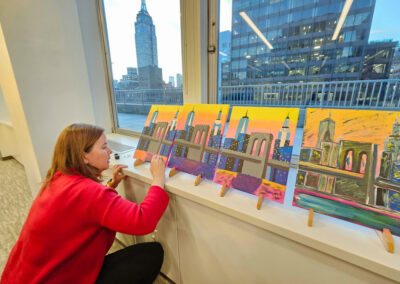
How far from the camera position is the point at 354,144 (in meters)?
A: 0.59

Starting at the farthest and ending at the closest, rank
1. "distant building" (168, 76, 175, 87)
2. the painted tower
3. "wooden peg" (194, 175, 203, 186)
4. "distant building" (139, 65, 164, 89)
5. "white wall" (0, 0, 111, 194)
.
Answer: "distant building" (139, 65, 164, 89), "distant building" (168, 76, 175, 87), "white wall" (0, 0, 111, 194), "wooden peg" (194, 175, 203, 186), the painted tower

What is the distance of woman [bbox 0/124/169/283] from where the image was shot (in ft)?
2.24

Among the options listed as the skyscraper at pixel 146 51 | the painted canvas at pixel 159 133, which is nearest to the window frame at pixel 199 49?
the painted canvas at pixel 159 133

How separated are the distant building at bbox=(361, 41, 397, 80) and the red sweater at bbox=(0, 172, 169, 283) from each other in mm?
1143

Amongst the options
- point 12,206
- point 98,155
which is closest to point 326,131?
point 98,155

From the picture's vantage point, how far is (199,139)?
3.05 ft

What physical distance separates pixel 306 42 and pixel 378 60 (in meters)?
0.31

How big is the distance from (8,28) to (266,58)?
185 centimetres

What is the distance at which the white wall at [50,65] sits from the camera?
1.41 m

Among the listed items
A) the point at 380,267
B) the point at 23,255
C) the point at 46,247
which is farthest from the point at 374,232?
the point at 23,255

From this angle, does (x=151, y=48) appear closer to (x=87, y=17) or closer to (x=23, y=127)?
(x=87, y=17)

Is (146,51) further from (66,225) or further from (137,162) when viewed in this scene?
(66,225)

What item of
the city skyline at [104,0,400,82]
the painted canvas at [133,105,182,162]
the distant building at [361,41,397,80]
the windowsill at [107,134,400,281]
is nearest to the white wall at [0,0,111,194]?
the city skyline at [104,0,400,82]

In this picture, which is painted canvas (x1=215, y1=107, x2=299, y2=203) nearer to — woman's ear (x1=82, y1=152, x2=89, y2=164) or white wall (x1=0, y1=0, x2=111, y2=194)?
woman's ear (x1=82, y1=152, x2=89, y2=164)
